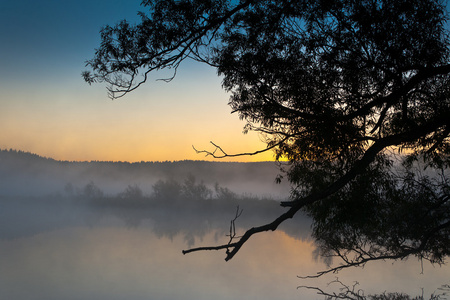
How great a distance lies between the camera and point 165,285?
15250mm

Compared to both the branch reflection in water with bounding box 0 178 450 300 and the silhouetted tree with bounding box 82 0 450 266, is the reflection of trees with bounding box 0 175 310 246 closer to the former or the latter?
the branch reflection in water with bounding box 0 178 450 300

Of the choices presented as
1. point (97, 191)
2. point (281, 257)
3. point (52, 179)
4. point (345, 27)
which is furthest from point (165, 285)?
point (52, 179)

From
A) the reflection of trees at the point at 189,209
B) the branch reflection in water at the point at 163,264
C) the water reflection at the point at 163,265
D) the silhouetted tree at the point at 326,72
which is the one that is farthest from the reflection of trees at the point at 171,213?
the silhouetted tree at the point at 326,72

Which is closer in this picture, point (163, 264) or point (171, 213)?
point (163, 264)

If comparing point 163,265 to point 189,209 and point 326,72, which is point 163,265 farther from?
point 189,209

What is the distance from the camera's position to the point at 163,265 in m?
18.5

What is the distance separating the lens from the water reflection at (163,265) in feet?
46.2

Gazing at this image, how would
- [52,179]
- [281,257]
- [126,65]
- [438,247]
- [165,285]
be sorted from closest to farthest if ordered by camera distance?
1. [126,65]
2. [438,247]
3. [165,285]
4. [281,257]
5. [52,179]

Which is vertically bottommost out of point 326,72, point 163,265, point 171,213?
point 163,265

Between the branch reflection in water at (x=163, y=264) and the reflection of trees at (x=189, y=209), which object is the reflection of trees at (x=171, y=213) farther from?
the branch reflection in water at (x=163, y=264)

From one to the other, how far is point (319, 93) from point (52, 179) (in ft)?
263

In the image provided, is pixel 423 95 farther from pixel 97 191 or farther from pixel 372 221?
pixel 97 191

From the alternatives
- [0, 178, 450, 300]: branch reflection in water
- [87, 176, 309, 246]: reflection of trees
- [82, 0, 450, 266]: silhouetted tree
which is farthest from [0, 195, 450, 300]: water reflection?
[82, 0, 450, 266]: silhouetted tree

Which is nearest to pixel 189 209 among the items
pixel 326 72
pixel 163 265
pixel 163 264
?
pixel 163 264
